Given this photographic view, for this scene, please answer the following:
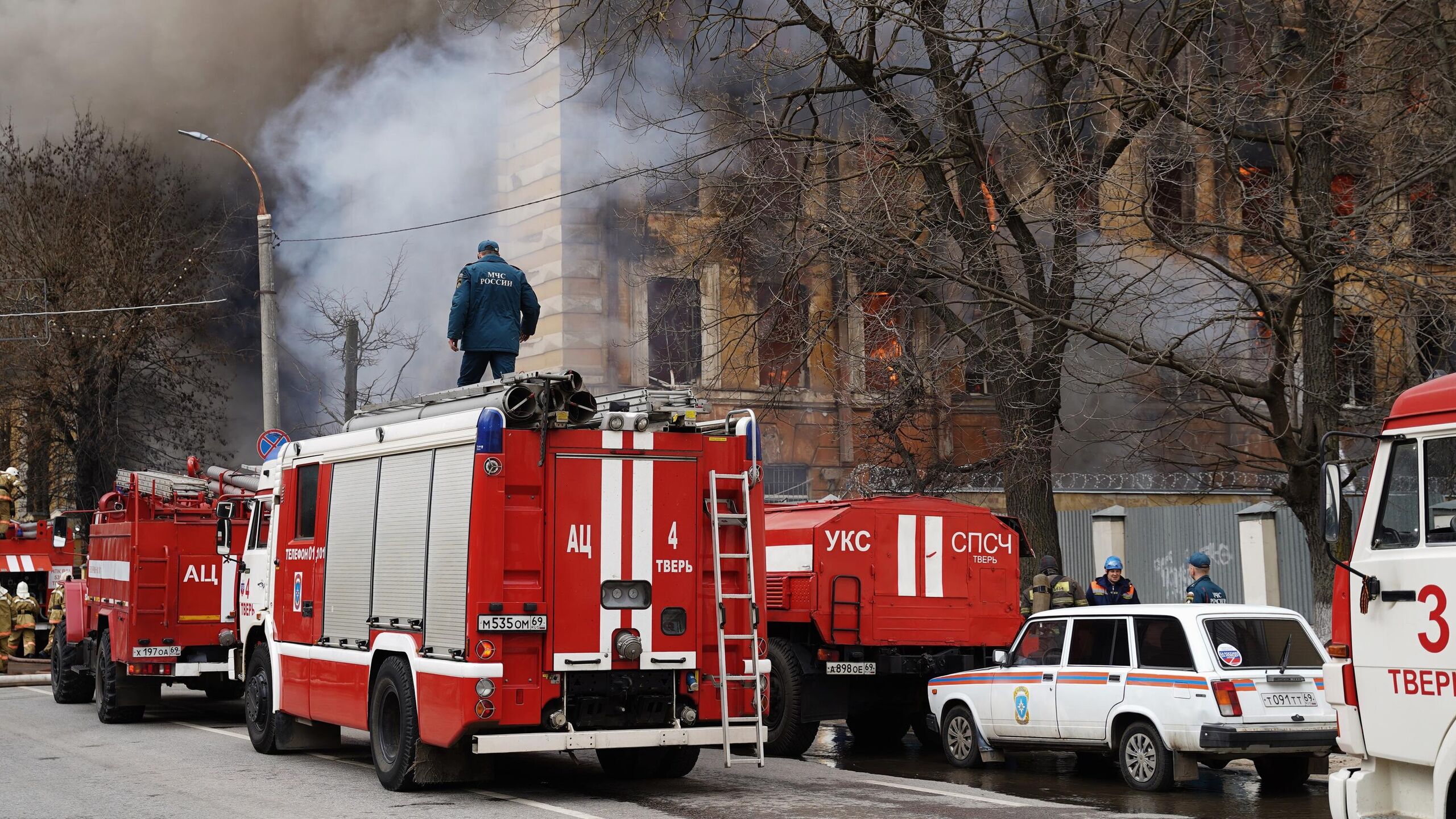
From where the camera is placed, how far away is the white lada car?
1056 centimetres

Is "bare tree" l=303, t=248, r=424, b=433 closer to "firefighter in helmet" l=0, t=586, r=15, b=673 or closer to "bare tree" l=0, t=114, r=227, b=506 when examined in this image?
"firefighter in helmet" l=0, t=586, r=15, b=673

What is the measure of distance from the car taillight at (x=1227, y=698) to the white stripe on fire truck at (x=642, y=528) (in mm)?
4040

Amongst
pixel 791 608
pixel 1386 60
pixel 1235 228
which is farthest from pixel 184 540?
pixel 1386 60

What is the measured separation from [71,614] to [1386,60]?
1679cm

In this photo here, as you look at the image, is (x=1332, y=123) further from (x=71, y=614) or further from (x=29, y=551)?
(x=29, y=551)

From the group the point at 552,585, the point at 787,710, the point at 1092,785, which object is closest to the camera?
the point at 552,585

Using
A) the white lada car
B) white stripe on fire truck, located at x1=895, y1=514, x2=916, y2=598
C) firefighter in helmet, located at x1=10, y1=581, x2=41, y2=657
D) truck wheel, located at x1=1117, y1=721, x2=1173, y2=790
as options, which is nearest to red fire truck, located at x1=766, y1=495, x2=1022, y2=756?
white stripe on fire truck, located at x1=895, y1=514, x2=916, y2=598

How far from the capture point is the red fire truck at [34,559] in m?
25.8

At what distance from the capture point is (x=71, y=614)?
18.7 m

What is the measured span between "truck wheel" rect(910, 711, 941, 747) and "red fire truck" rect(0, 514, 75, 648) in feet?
53.3

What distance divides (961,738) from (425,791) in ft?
15.9

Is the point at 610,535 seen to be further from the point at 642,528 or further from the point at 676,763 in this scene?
the point at 676,763

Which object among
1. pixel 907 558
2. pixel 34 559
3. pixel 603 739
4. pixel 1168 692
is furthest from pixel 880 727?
pixel 34 559

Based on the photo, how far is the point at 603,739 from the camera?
9820 millimetres
